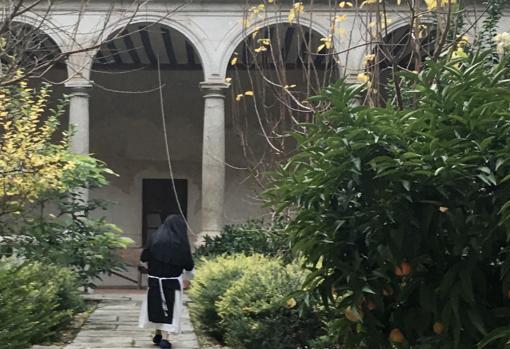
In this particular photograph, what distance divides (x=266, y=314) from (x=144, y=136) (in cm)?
1458

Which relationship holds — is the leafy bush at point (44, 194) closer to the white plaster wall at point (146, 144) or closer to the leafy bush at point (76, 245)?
the leafy bush at point (76, 245)

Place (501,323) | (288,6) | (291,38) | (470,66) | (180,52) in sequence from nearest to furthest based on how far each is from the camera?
1. (501,323)
2. (470,66)
3. (288,6)
4. (291,38)
5. (180,52)

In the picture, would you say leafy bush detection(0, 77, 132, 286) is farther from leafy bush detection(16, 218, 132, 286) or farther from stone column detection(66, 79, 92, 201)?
stone column detection(66, 79, 92, 201)

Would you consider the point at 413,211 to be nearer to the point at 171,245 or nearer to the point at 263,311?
the point at 263,311

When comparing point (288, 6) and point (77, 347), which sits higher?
point (288, 6)

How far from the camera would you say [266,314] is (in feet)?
22.8

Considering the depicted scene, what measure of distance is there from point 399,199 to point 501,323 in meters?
0.70

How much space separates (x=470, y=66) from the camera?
3.74 metres

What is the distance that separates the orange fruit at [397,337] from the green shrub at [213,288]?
189 inches

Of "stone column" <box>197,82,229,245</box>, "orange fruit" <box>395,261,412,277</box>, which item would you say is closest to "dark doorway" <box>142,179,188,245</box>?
"stone column" <box>197,82,229,245</box>

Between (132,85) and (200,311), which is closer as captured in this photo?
(200,311)

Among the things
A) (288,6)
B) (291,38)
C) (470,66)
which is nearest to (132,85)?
(291,38)

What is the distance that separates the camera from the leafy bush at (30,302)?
6.84 metres

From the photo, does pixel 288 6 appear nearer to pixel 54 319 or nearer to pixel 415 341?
pixel 54 319
